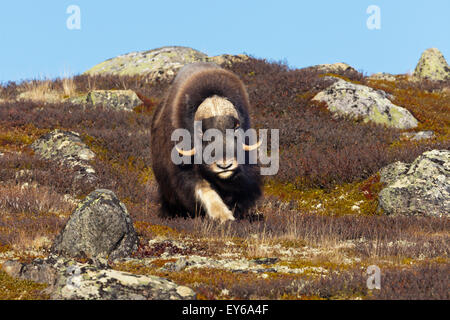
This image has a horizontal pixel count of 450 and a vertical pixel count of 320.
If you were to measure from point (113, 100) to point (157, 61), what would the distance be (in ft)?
32.4

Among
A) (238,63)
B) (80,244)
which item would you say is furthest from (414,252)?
(238,63)

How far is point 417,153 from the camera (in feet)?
48.4

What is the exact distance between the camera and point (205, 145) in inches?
380

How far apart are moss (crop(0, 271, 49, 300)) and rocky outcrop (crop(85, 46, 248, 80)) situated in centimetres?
2451

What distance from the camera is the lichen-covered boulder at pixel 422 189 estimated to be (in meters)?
12.0

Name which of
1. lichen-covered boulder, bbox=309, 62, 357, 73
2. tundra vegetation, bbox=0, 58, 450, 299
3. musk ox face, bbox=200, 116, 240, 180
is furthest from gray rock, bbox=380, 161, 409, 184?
lichen-covered boulder, bbox=309, 62, 357, 73

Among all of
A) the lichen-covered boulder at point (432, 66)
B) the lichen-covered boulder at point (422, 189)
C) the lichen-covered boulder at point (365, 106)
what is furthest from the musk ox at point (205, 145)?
the lichen-covered boulder at point (432, 66)

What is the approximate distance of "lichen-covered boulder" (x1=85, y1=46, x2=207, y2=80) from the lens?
101 feet

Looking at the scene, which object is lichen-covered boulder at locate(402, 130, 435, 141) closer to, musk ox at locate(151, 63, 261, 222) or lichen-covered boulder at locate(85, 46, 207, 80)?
musk ox at locate(151, 63, 261, 222)

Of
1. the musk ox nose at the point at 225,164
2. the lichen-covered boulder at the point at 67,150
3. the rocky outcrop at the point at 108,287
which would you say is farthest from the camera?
the lichen-covered boulder at the point at 67,150

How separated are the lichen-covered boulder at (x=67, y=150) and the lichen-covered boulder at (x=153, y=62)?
13147mm

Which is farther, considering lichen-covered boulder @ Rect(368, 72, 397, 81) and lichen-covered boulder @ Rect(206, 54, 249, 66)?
Result: lichen-covered boulder @ Rect(368, 72, 397, 81)

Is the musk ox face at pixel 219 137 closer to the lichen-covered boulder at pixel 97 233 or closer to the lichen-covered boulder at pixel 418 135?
the lichen-covered boulder at pixel 97 233
